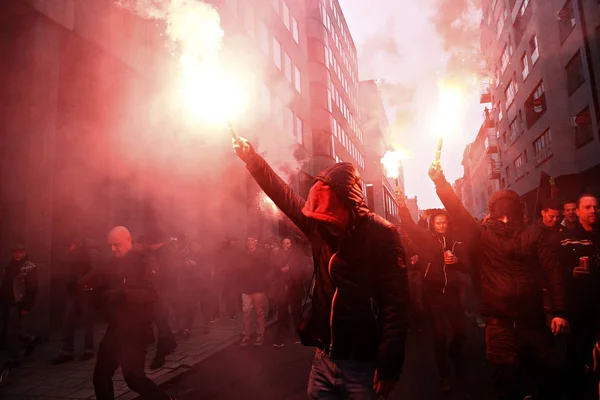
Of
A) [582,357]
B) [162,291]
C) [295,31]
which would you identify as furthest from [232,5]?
[582,357]

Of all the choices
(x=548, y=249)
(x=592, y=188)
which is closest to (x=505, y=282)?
(x=548, y=249)

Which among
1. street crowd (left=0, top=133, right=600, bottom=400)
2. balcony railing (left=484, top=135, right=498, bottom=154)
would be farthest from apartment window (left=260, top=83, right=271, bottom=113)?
balcony railing (left=484, top=135, right=498, bottom=154)

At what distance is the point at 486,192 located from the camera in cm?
5197

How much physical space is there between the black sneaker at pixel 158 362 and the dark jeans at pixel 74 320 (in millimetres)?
1395

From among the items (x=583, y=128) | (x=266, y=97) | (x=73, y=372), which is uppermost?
(x=266, y=97)

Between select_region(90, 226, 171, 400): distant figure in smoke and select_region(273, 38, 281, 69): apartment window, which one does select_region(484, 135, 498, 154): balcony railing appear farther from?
select_region(90, 226, 171, 400): distant figure in smoke

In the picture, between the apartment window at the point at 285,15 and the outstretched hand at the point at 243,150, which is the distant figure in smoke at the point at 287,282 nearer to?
the outstretched hand at the point at 243,150

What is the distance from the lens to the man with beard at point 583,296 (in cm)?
348

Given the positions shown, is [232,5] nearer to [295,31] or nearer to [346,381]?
[295,31]

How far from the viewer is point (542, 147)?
21.9m

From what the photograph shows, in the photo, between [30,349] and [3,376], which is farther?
[30,349]

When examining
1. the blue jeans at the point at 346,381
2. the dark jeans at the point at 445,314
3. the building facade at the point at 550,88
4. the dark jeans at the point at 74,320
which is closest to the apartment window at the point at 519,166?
the building facade at the point at 550,88

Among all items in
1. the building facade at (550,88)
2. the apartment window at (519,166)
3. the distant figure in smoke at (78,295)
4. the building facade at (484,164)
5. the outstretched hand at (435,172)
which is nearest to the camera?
the outstretched hand at (435,172)

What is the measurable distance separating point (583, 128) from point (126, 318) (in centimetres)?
1890
